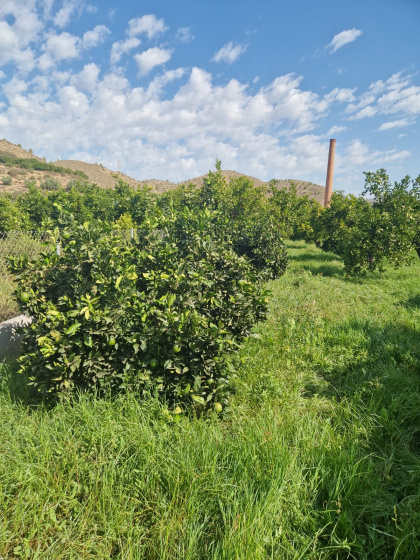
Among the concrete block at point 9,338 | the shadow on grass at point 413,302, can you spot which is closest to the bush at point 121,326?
the concrete block at point 9,338

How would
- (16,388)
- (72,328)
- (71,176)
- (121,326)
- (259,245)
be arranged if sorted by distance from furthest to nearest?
(71,176) < (259,245) < (16,388) < (121,326) < (72,328)

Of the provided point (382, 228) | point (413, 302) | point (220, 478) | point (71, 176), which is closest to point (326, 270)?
point (382, 228)

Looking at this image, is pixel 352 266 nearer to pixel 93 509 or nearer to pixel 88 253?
pixel 88 253

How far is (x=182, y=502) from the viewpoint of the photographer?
1817mm

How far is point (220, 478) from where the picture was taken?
1.90 m

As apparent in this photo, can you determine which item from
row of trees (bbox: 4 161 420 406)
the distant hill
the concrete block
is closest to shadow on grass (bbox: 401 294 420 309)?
row of trees (bbox: 4 161 420 406)

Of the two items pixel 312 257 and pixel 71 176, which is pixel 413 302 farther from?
pixel 71 176

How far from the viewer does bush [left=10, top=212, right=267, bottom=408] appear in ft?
8.50

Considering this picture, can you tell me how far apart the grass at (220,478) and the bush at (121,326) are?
11.2 inches

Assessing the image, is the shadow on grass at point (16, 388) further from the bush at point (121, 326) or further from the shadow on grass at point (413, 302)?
the shadow on grass at point (413, 302)

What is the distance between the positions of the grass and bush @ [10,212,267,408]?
285mm

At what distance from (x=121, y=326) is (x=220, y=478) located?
1559 millimetres

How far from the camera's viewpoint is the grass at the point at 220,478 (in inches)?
64.0

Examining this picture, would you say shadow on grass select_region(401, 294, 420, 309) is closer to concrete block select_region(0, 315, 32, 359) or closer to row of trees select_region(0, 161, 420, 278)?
row of trees select_region(0, 161, 420, 278)
